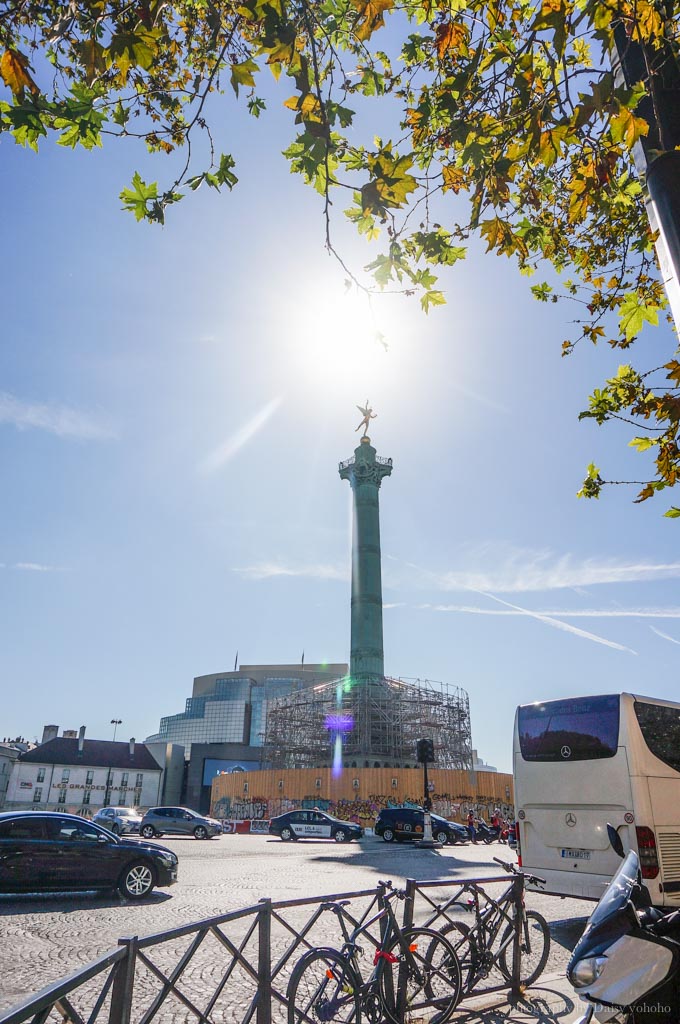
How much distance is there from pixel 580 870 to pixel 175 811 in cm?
2669

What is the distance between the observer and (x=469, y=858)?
67.1ft

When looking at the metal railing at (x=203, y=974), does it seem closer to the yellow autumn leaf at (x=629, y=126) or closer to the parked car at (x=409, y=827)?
the yellow autumn leaf at (x=629, y=126)

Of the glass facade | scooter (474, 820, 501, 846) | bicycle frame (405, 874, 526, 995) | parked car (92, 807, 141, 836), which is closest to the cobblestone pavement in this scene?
bicycle frame (405, 874, 526, 995)

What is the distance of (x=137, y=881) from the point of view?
436 inches

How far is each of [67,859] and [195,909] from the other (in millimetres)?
2336

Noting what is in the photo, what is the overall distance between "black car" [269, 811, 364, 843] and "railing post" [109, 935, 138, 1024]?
28144 mm

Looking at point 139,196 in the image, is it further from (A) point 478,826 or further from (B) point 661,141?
(A) point 478,826

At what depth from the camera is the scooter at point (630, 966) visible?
11.7 ft

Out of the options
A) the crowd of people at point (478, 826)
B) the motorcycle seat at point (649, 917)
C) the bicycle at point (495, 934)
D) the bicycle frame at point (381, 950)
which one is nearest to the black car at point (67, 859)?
the bicycle at point (495, 934)

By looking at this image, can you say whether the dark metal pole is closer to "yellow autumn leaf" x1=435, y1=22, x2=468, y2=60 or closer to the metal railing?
"yellow autumn leaf" x1=435, y1=22, x2=468, y2=60

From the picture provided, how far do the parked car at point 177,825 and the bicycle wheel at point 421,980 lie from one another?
28.4 m

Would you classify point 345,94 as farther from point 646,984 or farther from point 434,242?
point 646,984

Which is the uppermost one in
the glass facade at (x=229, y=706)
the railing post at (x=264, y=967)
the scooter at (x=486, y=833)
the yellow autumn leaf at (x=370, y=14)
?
the glass facade at (x=229, y=706)

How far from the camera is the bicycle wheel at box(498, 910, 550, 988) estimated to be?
620 cm
